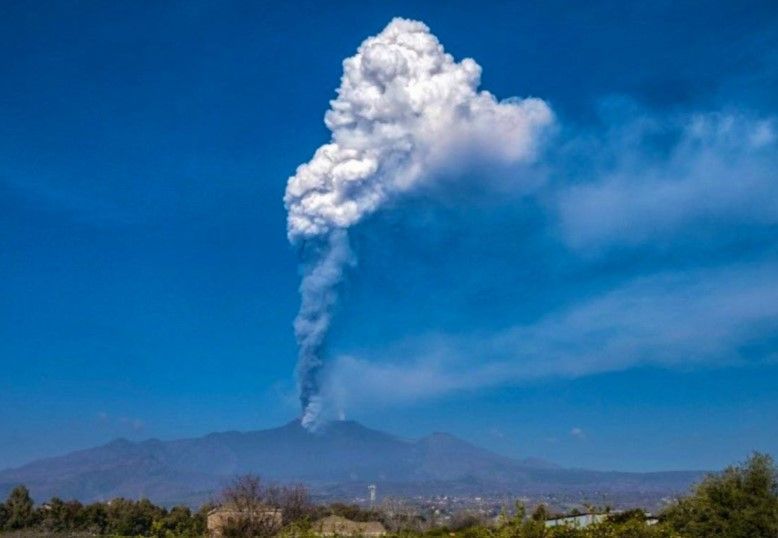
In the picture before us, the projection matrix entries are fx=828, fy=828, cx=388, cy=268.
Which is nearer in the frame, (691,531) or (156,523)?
(156,523)

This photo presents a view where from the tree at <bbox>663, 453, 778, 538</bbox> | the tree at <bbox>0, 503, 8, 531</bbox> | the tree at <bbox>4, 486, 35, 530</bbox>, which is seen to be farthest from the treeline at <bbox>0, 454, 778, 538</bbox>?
the tree at <bbox>0, 503, 8, 531</bbox>

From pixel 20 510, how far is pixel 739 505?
231ft

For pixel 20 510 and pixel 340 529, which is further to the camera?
pixel 20 510

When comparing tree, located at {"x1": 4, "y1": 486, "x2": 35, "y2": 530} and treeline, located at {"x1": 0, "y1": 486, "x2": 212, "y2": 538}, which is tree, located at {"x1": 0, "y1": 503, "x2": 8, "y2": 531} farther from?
tree, located at {"x1": 4, "y1": 486, "x2": 35, "y2": 530}

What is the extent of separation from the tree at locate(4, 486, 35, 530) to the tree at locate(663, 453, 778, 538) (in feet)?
210

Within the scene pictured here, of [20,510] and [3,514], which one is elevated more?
[20,510]

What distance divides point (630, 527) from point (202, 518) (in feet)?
183

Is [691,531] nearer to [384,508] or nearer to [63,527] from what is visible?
[63,527]

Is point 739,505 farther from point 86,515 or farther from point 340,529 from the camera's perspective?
point 86,515

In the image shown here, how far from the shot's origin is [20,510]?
76250 mm

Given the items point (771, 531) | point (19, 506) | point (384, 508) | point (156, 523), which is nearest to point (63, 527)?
point (19, 506)

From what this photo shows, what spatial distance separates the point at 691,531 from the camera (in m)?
23.8

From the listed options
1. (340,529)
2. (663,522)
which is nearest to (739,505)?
(663,522)

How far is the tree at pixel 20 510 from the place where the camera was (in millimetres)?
73312
